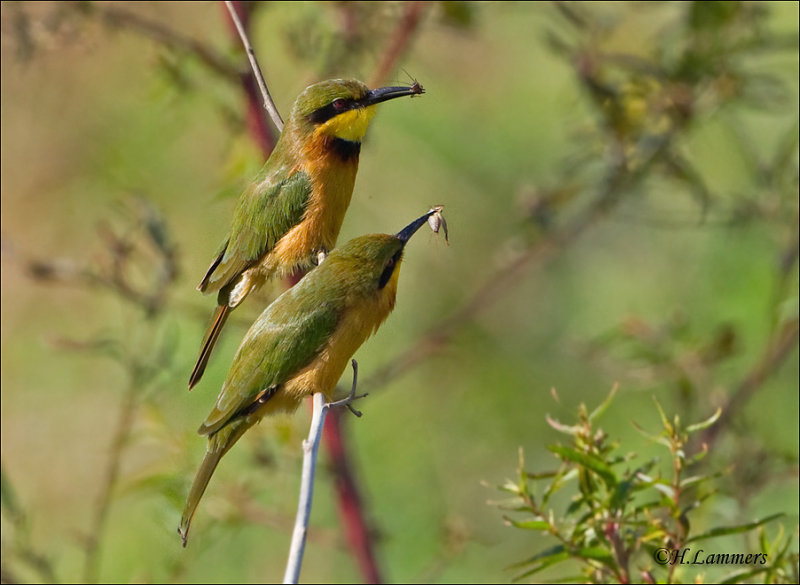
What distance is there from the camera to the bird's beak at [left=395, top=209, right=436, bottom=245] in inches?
63.0

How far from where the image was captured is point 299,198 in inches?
83.7

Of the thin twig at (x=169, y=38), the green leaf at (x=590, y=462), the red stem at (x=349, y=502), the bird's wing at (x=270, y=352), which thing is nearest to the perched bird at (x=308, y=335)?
the bird's wing at (x=270, y=352)

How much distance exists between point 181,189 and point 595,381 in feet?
5.74

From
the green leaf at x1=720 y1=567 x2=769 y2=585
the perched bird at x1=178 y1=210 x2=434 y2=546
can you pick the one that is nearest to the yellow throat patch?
the perched bird at x1=178 y1=210 x2=434 y2=546

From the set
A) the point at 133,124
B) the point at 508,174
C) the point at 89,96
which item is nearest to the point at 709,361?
the point at 508,174

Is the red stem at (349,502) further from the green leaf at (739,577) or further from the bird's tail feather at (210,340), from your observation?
the green leaf at (739,577)

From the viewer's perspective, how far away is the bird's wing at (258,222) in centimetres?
208

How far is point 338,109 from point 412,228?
41cm

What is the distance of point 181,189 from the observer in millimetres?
4348

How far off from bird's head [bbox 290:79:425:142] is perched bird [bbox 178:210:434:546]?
0.29 metres

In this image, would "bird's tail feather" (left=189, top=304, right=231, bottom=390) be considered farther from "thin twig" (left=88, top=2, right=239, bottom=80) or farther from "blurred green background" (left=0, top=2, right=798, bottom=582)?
"thin twig" (left=88, top=2, right=239, bottom=80)

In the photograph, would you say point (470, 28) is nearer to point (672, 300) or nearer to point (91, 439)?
point (672, 300)

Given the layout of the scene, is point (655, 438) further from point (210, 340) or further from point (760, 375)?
point (760, 375)

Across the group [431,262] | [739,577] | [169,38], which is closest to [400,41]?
[169,38]
